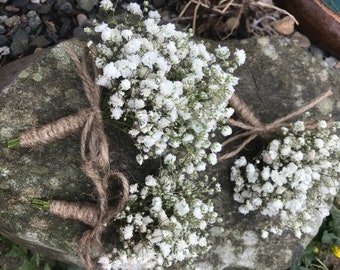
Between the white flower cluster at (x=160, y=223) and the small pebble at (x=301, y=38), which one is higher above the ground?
the small pebble at (x=301, y=38)

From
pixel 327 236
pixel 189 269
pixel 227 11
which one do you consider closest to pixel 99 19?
pixel 227 11

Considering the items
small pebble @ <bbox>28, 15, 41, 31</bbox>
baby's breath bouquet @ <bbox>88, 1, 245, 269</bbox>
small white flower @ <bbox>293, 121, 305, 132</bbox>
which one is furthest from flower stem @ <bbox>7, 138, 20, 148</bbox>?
small white flower @ <bbox>293, 121, 305, 132</bbox>

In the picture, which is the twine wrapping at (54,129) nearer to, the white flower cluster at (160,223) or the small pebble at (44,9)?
the white flower cluster at (160,223)

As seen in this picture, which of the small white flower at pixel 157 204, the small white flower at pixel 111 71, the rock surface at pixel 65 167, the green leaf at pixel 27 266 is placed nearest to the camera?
the small white flower at pixel 111 71

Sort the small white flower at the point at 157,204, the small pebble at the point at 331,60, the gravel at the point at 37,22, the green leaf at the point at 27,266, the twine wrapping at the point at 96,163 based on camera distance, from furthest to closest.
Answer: the small pebble at the point at 331,60 → the gravel at the point at 37,22 → the green leaf at the point at 27,266 → the small white flower at the point at 157,204 → the twine wrapping at the point at 96,163

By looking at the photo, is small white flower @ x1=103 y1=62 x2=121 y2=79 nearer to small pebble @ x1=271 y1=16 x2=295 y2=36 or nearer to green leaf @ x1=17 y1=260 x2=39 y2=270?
green leaf @ x1=17 y1=260 x2=39 y2=270

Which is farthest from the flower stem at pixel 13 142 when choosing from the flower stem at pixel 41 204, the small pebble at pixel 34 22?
the small pebble at pixel 34 22

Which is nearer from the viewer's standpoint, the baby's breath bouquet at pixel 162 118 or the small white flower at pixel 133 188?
the baby's breath bouquet at pixel 162 118
